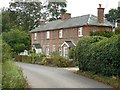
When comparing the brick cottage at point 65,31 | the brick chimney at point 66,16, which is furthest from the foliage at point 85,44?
the brick chimney at point 66,16

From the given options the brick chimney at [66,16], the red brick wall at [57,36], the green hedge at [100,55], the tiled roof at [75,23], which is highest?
the brick chimney at [66,16]

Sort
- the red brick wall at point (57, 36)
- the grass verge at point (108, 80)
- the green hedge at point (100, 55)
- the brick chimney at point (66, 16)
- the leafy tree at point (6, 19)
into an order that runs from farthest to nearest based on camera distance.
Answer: the brick chimney at point (66, 16)
the red brick wall at point (57, 36)
the green hedge at point (100, 55)
the grass verge at point (108, 80)
the leafy tree at point (6, 19)

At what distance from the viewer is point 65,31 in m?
40.7

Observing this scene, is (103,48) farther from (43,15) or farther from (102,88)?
(43,15)

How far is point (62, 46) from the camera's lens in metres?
40.5

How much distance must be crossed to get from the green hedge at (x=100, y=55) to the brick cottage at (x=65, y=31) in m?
12.7

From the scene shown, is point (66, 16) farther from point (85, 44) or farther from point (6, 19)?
point (85, 44)

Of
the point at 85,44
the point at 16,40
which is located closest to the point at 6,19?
the point at 85,44

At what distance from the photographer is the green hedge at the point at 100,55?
16.1 meters

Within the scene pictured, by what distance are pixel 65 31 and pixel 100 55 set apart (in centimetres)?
2290

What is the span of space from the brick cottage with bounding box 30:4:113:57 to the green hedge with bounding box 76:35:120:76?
1271cm

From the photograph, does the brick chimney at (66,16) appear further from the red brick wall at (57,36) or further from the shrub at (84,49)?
the shrub at (84,49)

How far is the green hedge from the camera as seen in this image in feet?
52.8

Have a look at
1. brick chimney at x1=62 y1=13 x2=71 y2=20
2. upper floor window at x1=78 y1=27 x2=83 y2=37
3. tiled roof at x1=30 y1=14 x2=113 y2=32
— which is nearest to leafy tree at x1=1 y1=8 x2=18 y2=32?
tiled roof at x1=30 y1=14 x2=113 y2=32
